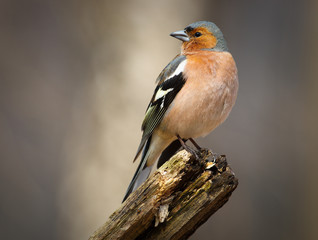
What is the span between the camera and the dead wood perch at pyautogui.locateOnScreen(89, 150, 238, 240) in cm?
260

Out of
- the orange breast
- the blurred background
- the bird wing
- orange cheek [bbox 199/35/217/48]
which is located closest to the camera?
the orange breast

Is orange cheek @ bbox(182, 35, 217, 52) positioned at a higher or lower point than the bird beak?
lower

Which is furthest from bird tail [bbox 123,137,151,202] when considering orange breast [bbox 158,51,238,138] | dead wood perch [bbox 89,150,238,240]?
dead wood perch [bbox 89,150,238,240]

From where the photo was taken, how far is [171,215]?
2627 millimetres

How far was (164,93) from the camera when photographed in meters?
3.70

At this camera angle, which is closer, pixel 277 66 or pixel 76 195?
pixel 76 195

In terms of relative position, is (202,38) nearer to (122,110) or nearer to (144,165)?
(144,165)

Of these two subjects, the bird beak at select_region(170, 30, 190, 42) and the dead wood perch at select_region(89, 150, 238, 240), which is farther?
the bird beak at select_region(170, 30, 190, 42)

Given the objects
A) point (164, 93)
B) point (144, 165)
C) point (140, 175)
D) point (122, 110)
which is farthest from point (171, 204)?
point (122, 110)

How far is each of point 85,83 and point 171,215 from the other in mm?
3014

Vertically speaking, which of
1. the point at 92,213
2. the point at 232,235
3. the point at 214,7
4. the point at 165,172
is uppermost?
the point at 214,7

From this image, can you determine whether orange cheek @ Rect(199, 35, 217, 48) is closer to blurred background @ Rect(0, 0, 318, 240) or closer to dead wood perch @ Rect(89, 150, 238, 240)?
blurred background @ Rect(0, 0, 318, 240)

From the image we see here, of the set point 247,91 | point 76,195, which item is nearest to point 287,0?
point 247,91

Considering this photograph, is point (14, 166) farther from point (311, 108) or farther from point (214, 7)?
point (311, 108)
